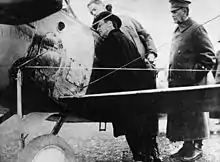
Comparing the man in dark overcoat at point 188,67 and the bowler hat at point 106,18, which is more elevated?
the bowler hat at point 106,18

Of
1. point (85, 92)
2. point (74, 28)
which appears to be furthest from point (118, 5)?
point (85, 92)

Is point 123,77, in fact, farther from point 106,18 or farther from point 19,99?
point 19,99

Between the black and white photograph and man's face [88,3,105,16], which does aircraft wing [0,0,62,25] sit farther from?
man's face [88,3,105,16]

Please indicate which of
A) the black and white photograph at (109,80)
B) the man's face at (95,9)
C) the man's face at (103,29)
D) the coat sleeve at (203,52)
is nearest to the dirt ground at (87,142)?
the black and white photograph at (109,80)

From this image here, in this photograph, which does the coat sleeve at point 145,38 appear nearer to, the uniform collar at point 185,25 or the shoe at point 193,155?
the uniform collar at point 185,25

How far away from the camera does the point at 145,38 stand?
2471mm

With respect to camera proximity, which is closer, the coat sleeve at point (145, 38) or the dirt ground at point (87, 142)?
the dirt ground at point (87, 142)

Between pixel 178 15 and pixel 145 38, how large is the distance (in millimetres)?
275

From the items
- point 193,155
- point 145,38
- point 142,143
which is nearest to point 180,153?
point 193,155

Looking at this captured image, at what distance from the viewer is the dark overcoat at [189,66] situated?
2471 mm

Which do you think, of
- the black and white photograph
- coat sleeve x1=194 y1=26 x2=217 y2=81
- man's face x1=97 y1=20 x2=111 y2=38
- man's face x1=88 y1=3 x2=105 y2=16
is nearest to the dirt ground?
the black and white photograph

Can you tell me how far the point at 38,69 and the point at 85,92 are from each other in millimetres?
323

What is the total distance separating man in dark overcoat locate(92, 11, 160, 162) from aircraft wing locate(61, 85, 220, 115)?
32 millimetres

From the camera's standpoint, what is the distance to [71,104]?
2379 mm
